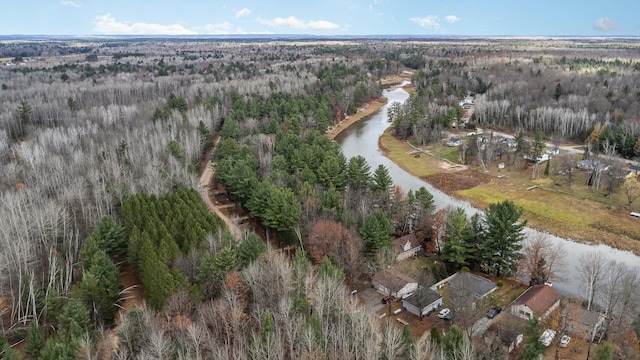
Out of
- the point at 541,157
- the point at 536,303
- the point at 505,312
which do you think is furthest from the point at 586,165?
the point at 505,312

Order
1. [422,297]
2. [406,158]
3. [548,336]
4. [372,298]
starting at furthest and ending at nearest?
1. [406,158]
2. [372,298]
3. [422,297]
4. [548,336]

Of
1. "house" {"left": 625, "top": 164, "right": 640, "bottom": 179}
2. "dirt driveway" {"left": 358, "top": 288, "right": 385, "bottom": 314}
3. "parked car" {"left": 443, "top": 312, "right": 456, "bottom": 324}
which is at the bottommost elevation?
"dirt driveway" {"left": 358, "top": 288, "right": 385, "bottom": 314}

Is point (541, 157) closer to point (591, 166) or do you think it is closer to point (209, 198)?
point (591, 166)

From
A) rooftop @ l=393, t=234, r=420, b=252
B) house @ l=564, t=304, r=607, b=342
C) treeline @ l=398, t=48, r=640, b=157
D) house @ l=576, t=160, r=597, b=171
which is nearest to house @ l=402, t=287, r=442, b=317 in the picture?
rooftop @ l=393, t=234, r=420, b=252

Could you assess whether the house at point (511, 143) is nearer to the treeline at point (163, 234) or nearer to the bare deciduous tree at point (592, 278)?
the bare deciduous tree at point (592, 278)

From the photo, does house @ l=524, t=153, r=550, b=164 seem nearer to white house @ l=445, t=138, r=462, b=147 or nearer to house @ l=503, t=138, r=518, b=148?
house @ l=503, t=138, r=518, b=148

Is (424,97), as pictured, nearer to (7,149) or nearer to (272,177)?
(272,177)
